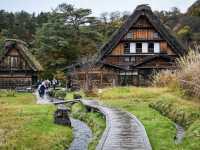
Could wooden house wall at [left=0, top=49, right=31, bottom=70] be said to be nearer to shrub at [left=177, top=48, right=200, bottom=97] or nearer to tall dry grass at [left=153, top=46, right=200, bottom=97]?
tall dry grass at [left=153, top=46, right=200, bottom=97]

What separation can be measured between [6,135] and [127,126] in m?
4.11

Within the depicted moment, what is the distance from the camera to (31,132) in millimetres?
16188

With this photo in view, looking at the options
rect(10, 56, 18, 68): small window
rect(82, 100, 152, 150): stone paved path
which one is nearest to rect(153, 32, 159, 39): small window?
rect(10, 56, 18, 68): small window

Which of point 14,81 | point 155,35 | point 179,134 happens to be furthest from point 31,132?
point 14,81

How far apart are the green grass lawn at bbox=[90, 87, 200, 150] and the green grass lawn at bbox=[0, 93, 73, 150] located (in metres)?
3.04

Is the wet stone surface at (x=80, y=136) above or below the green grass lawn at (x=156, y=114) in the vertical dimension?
below

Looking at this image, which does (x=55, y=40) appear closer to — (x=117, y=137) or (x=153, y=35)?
(x=153, y=35)

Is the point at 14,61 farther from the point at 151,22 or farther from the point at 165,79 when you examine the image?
the point at 165,79

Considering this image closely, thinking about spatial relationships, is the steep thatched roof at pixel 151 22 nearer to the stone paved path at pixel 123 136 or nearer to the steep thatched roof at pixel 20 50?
the steep thatched roof at pixel 20 50

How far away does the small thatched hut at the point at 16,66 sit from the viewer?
2112 inches

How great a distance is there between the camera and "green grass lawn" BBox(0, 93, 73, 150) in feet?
46.0

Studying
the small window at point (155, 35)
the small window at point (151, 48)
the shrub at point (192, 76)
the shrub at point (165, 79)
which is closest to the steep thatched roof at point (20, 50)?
the small window at point (151, 48)

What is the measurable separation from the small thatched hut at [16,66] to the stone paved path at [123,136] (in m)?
36.2

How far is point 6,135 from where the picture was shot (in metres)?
15.1
